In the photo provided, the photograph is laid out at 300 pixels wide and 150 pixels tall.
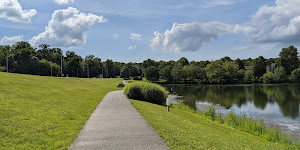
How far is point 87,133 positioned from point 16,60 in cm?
8267

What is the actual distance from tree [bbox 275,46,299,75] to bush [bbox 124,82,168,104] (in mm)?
88198

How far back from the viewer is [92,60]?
118938 millimetres

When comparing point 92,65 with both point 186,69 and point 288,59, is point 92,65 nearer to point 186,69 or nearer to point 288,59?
point 186,69

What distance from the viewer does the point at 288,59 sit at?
96.6 meters

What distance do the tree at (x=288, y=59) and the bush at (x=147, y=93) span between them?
8820 centimetres

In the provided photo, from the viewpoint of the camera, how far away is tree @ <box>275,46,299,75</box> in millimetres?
93500

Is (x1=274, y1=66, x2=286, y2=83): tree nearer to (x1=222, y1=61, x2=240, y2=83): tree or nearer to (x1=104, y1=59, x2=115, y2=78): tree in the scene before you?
(x1=222, y1=61, x2=240, y2=83): tree

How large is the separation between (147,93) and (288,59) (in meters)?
96.4

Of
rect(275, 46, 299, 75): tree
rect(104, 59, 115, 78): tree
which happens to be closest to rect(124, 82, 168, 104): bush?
rect(275, 46, 299, 75): tree

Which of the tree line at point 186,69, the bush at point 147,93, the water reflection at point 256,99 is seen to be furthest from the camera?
the tree line at point 186,69

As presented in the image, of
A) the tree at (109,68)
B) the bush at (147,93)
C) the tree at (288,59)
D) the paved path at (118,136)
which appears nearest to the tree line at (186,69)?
the tree at (288,59)

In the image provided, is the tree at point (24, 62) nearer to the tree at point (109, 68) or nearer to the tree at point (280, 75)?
the tree at point (109, 68)

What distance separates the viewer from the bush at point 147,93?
2469 cm

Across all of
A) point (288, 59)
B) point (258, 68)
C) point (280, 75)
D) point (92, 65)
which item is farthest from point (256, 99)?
point (92, 65)
